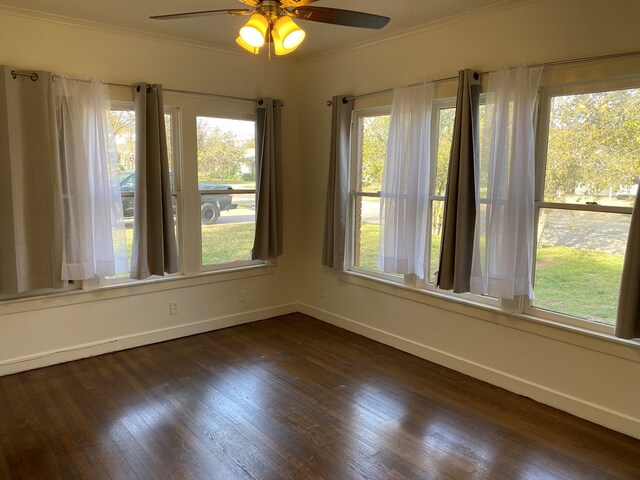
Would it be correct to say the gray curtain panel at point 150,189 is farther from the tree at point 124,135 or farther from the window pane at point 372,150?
the window pane at point 372,150

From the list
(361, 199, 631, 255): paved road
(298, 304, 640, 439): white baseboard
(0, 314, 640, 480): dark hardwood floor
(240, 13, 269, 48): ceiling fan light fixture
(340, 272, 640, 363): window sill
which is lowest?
(0, 314, 640, 480): dark hardwood floor

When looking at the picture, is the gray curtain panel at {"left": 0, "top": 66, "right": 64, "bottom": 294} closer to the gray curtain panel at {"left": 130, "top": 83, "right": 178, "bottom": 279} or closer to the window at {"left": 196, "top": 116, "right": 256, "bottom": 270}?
the gray curtain panel at {"left": 130, "top": 83, "right": 178, "bottom": 279}

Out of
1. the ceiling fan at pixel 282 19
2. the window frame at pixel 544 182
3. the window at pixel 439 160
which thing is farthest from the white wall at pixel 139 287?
the window frame at pixel 544 182

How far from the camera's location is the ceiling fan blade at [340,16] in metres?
2.14

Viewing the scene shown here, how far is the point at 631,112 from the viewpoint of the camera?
8.71 feet

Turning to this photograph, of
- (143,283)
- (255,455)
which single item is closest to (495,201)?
(255,455)

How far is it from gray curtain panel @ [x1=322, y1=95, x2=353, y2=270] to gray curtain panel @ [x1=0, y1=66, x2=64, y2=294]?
225 centimetres

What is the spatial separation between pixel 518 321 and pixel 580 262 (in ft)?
1.88

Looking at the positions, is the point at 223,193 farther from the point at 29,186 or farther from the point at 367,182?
the point at 29,186

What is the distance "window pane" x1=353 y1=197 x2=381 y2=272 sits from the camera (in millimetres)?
4215

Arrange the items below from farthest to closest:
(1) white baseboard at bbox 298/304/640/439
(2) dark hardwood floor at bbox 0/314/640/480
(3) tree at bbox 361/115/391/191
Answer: (3) tree at bbox 361/115/391/191 < (1) white baseboard at bbox 298/304/640/439 < (2) dark hardwood floor at bbox 0/314/640/480

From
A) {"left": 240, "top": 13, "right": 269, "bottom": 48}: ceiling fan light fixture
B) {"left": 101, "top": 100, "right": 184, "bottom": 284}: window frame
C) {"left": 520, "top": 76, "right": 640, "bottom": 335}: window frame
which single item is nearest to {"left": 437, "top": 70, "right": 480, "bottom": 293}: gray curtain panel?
{"left": 520, "top": 76, "right": 640, "bottom": 335}: window frame

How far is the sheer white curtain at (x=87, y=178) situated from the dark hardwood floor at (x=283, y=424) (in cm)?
87

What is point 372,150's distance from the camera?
4188 millimetres
